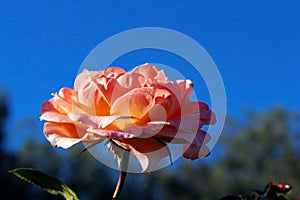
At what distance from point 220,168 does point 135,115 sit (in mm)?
22660

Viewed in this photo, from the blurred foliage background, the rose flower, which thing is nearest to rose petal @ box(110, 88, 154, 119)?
the rose flower

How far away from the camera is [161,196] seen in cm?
2159

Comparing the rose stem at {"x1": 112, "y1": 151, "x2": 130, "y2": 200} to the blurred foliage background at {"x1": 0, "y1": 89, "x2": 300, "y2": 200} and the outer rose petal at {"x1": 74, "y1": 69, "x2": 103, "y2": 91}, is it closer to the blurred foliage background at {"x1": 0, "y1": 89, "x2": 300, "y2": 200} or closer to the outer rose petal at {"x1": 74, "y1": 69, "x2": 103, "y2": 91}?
the outer rose petal at {"x1": 74, "y1": 69, "x2": 103, "y2": 91}

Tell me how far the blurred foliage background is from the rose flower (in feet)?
56.4

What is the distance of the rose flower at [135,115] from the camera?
55cm

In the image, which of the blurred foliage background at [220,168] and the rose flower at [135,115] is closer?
the rose flower at [135,115]

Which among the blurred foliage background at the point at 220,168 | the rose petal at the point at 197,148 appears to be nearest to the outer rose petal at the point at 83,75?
the rose petal at the point at 197,148

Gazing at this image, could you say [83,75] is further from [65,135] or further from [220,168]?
[220,168]

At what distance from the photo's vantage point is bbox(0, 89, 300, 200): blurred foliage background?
18.6m

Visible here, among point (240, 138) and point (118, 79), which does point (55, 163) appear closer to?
point (240, 138)

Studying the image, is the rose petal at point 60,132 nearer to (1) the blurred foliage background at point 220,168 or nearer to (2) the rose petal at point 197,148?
(2) the rose petal at point 197,148

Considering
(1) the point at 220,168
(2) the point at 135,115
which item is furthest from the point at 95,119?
(1) the point at 220,168

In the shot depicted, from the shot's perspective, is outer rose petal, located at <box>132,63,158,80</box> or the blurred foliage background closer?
outer rose petal, located at <box>132,63,158,80</box>

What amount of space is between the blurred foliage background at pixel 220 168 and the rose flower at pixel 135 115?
56.4 ft
